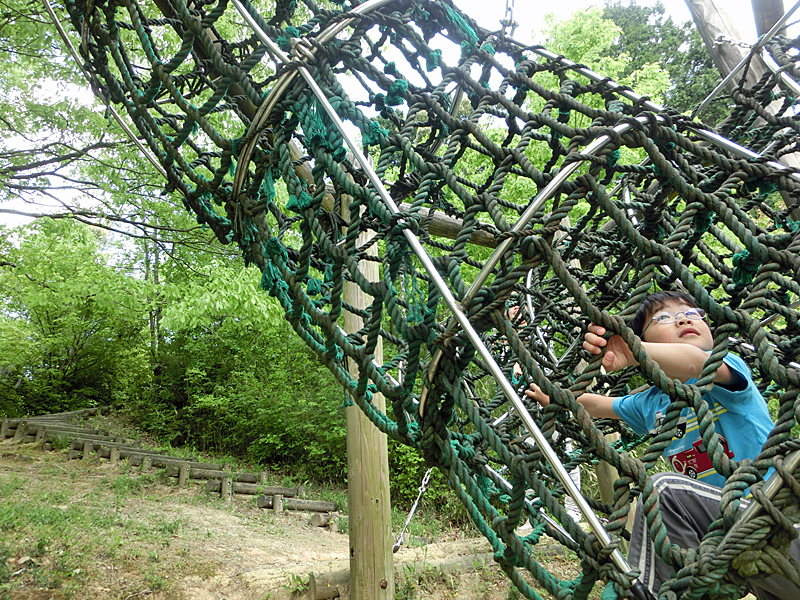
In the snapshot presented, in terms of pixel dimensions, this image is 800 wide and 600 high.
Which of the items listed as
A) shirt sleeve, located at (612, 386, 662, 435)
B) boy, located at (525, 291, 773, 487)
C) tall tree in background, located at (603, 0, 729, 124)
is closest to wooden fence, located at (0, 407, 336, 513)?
shirt sleeve, located at (612, 386, 662, 435)

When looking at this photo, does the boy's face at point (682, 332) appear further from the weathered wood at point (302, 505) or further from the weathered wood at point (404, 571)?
the weathered wood at point (302, 505)

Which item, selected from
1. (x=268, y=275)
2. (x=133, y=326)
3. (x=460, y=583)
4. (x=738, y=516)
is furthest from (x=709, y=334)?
(x=133, y=326)

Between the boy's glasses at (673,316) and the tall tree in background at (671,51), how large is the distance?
1377 cm

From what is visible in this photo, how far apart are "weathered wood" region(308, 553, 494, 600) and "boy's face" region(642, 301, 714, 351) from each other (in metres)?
2.79

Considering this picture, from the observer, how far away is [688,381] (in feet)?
3.07

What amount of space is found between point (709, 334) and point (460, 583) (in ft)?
10.1

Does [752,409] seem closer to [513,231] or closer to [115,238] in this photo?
[513,231]

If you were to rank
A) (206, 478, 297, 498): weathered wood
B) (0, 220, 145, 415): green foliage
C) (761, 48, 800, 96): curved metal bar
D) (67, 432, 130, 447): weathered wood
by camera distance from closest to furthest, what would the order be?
(761, 48, 800, 96): curved metal bar < (0, 220, 145, 415): green foliage < (206, 478, 297, 498): weathered wood < (67, 432, 130, 447): weathered wood

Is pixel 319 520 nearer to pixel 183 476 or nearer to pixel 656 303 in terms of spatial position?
pixel 183 476

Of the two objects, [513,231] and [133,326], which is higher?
[133,326]

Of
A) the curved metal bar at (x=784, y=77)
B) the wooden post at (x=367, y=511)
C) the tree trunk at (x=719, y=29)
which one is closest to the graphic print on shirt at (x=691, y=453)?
the curved metal bar at (x=784, y=77)

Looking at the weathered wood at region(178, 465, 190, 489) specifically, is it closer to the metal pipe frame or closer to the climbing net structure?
the climbing net structure

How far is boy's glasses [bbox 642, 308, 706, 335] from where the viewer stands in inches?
41.4

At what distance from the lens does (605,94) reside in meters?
1.14
